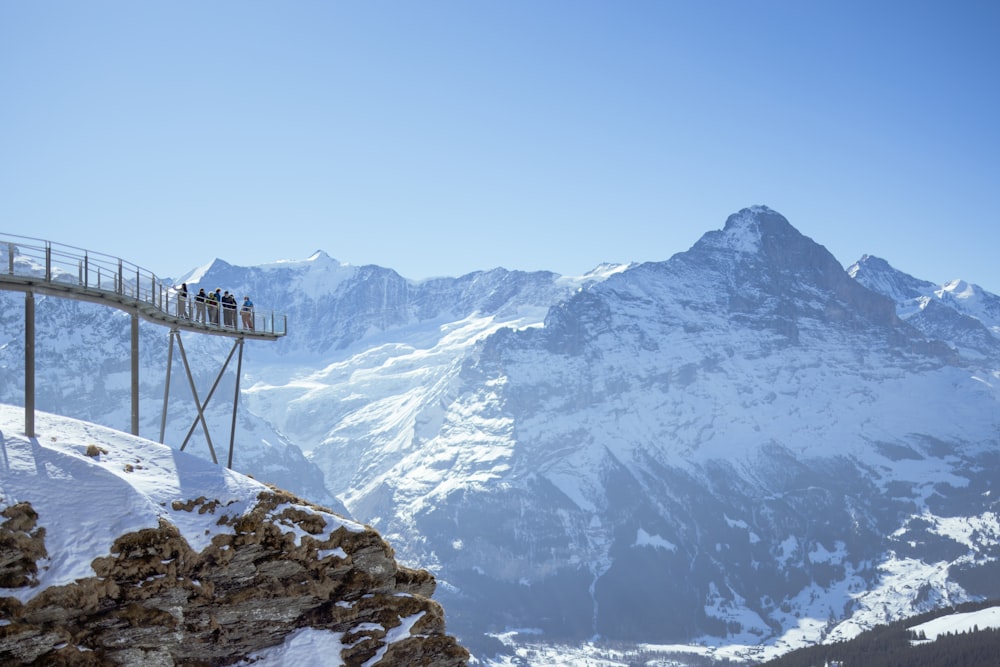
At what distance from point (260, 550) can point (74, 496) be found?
7.57 meters

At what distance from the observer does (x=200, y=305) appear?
2263 inches

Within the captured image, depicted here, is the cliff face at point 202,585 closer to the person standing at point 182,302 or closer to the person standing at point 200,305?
the person standing at point 182,302

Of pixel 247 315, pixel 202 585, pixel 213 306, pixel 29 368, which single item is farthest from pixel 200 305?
pixel 202 585

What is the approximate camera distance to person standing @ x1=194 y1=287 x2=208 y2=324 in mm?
57344

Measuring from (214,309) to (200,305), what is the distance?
1395 mm

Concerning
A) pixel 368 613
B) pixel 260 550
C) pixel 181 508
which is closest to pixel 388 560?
pixel 368 613

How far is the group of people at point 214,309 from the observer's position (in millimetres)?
56312

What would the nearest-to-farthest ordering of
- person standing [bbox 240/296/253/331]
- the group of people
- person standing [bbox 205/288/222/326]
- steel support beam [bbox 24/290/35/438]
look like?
steel support beam [bbox 24/290/35/438] < the group of people < person standing [bbox 205/288/222/326] < person standing [bbox 240/296/253/331]

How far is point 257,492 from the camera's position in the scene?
43.1 m

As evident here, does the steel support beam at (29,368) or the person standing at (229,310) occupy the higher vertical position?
the person standing at (229,310)

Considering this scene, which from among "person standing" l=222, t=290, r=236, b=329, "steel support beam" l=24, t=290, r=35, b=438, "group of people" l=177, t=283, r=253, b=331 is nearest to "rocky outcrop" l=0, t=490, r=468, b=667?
"steel support beam" l=24, t=290, r=35, b=438

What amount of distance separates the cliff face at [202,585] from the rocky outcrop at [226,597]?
45 mm

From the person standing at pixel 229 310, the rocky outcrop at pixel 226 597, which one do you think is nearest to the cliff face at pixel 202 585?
the rocky outcrop at pixel 226 597

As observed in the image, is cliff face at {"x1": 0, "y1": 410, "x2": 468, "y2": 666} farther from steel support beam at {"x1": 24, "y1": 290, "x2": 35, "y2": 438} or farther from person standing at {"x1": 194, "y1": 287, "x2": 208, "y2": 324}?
person standing at {"x1": 194, "y1": 287, "x2": 208, "y2": 324}
